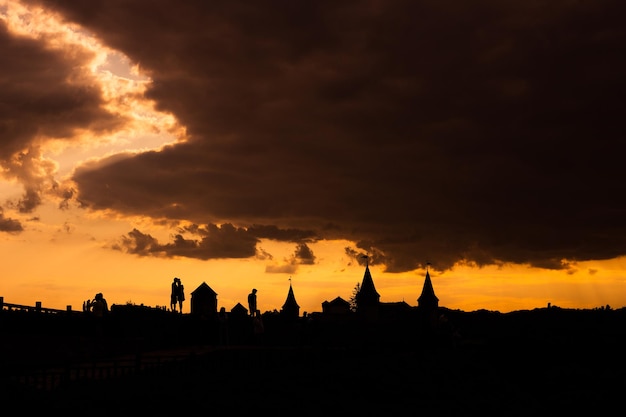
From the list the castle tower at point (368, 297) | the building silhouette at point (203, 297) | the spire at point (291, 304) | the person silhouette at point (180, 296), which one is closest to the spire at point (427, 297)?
the castle tower at point (368, 297)

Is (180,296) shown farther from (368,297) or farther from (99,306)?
(368,297)

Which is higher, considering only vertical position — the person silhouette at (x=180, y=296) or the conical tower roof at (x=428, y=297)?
the conical tower roof at (x=428, y=297)

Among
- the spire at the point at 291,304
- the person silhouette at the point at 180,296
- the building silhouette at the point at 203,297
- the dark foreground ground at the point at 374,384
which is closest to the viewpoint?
the dark foreground ground at the point at 374,384

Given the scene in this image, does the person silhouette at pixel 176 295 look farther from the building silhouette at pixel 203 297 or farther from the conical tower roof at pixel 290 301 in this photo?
the conical tower roof at pixel 290 301

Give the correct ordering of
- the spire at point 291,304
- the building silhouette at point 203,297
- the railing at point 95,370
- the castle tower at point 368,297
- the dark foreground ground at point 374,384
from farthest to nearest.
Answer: the spire at point 291,304 < the castle tower at point 368,297 < the building silhouette at point 203,297 < the dark foreground ground at point 374,384 < the railing at point 95,370

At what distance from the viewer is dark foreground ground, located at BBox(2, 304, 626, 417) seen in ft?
81.8

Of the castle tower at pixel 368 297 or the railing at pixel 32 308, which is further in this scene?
the castle tower at pixel 368 297

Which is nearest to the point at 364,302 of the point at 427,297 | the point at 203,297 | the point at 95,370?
the point at 427,297

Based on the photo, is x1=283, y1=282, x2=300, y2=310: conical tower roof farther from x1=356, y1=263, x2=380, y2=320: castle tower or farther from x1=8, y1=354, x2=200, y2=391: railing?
x1=8, y1=354, x2=200, y2=391: railing

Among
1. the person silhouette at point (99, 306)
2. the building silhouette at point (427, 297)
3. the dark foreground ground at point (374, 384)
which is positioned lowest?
the dark foreground ground at point (374, 384)

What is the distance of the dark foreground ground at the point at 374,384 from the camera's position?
24.9 meters

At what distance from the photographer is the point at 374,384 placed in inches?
1399

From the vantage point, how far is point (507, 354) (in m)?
50.2

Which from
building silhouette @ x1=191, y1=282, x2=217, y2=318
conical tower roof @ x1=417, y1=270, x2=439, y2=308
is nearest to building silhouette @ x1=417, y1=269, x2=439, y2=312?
conical tower roof @ x1=417, y1=270, x2=439, y2=308
